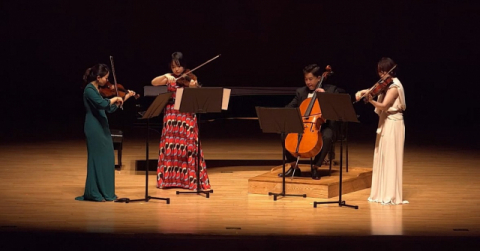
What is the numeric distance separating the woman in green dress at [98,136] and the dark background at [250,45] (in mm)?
6099

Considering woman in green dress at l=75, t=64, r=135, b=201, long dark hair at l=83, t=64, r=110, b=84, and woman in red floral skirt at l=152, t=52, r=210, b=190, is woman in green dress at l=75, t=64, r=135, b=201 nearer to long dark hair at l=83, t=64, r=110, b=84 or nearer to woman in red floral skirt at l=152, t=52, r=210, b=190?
long dark hair at l=83, t=64, r=110, b=84

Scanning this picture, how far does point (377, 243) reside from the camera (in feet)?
15.7

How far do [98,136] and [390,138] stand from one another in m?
2.54

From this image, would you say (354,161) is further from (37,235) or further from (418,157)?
(37,235)

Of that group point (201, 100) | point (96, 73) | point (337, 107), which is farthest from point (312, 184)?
point (96, 73)

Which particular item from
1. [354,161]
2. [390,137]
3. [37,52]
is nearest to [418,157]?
[354,161]

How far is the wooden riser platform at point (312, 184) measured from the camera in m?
6.82

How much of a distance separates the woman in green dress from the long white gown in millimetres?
2227

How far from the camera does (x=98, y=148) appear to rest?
258 inches

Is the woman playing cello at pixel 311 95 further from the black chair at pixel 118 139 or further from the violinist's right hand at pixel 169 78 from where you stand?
the black chair at pixel 118 139

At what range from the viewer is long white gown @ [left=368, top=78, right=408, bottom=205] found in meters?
6.55

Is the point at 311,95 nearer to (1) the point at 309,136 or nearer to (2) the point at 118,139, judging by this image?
(1) the point at 309,136

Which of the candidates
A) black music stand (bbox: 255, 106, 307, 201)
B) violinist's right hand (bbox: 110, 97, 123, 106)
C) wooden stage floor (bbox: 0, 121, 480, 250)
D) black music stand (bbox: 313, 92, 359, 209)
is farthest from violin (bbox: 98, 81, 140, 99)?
black music stand (bbox: 313, 92, 359, 209)

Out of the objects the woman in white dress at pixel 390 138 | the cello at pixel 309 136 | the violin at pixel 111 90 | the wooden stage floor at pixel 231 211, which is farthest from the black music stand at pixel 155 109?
the woman in white dress at pixel 390 138
